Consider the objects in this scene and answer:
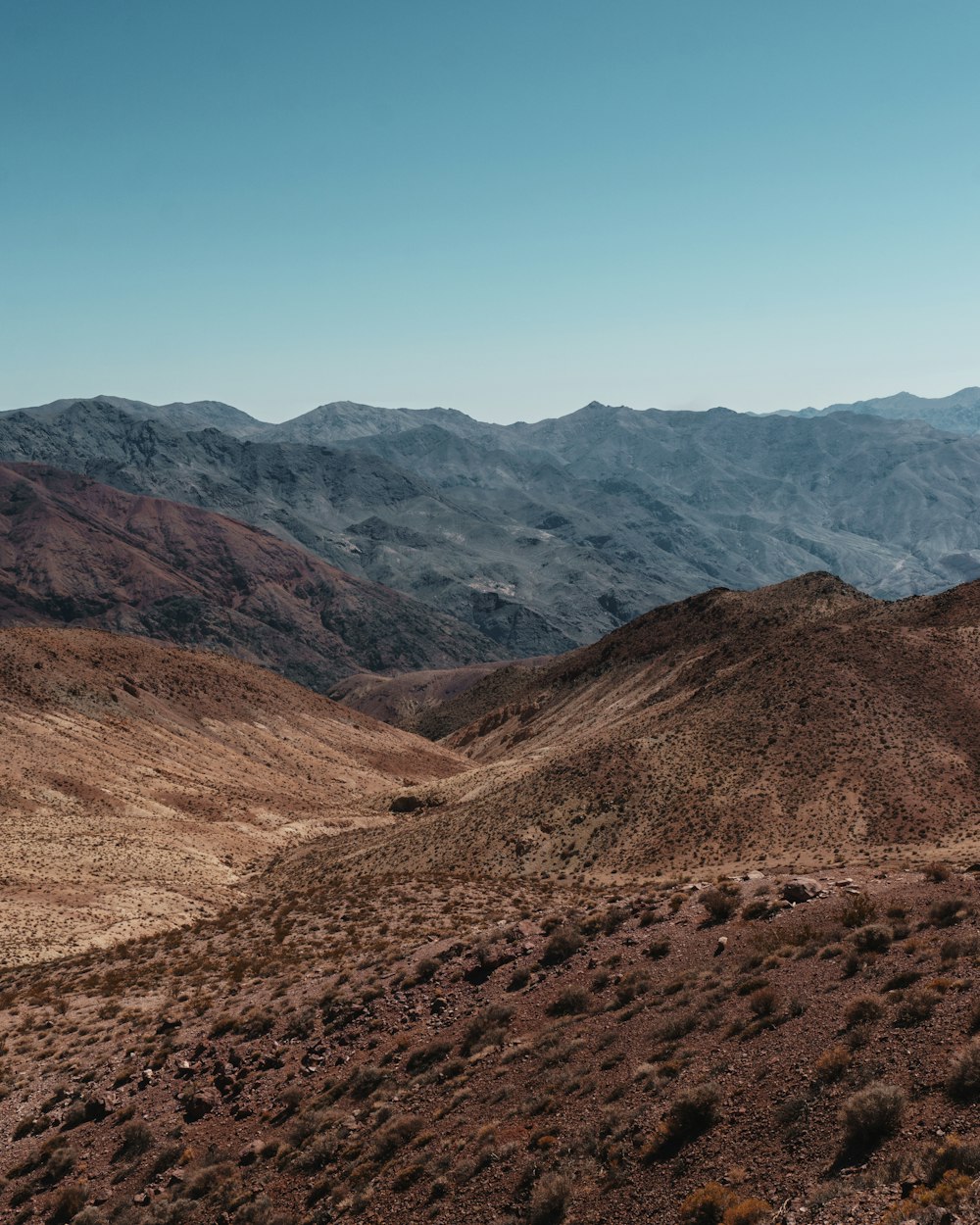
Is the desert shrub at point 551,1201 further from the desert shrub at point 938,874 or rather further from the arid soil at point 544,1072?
the desert shrub at point 938,874

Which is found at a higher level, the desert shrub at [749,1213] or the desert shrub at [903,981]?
the desert shrub at [903,981]

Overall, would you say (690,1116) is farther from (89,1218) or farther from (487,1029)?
(89,1218)

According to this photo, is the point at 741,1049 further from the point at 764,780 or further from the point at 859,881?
the point at 764,780

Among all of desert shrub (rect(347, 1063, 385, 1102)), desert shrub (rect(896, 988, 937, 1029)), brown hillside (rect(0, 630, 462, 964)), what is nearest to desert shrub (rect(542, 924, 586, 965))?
desert shrub (rect(347, 1063, 385, 1102))

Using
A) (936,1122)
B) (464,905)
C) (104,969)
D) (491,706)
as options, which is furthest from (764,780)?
(491,706)

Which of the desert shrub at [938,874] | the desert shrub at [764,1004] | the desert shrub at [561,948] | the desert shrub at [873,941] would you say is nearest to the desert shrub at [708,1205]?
the desert shrub at [764,1004]
